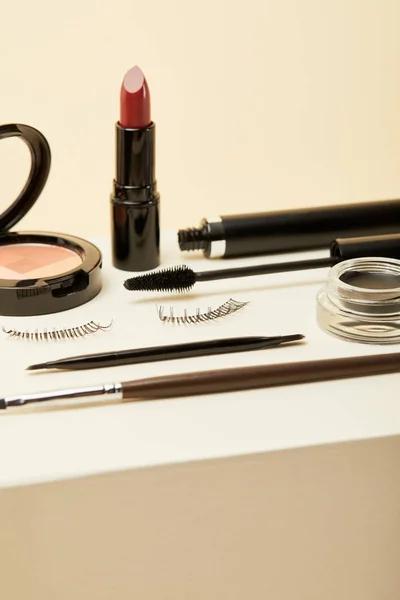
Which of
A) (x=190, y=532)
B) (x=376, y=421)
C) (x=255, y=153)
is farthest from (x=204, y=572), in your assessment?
(x=255, y=153)

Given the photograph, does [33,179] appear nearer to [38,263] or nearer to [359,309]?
[38,263]

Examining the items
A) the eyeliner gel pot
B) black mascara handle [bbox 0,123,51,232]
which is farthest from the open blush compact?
the eyeliner gel pot

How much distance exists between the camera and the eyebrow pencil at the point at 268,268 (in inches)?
35.3

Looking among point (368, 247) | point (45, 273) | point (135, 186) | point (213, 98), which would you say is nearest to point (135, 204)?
point (135, 186)

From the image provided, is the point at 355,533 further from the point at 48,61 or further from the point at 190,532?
the point at 48,61

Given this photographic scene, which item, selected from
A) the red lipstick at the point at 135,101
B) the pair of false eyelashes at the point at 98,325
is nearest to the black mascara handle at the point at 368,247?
the pair of false eyelashes at the point at 98,325

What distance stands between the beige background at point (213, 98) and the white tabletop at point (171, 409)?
69 cm

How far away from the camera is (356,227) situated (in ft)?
3.46

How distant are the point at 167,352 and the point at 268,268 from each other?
18cm

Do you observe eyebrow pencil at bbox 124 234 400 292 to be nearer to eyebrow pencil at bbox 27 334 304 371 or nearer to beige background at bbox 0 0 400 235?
eyebrow pencil at bbox 27 334 304 371

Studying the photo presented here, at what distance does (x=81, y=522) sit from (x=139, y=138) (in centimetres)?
41

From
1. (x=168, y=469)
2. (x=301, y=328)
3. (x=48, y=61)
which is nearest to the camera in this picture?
(x=168, y=469)

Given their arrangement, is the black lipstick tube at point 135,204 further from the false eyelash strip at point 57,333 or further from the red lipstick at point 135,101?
the false eyelash strip at point 57,333

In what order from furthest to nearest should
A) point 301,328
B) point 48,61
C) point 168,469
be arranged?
point 48,61
point 301,328
point 168,469
